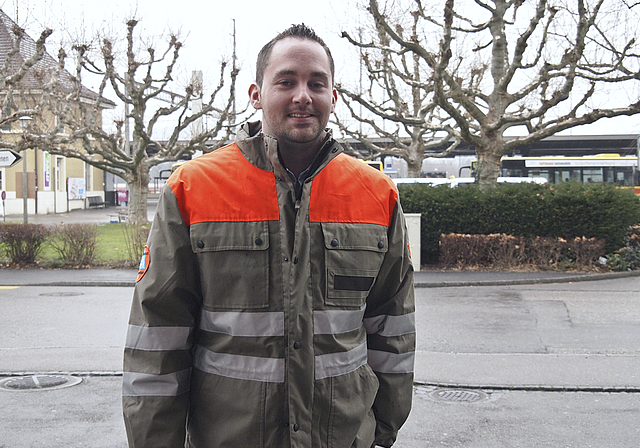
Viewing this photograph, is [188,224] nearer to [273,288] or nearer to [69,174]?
[273,288]

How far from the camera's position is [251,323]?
209cm

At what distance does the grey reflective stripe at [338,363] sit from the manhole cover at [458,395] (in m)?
3.52

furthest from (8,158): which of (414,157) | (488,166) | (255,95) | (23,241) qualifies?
(414,157)

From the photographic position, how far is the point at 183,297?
2.12 metres

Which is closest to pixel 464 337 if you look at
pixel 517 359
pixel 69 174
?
pixel 517 359

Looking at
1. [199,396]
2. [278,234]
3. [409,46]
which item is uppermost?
[409,46]

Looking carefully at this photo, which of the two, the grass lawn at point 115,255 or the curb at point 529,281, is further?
the grass lawn at point 115,255

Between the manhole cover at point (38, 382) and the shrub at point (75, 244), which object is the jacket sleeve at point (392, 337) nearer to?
the manhole cover at point (38, 382)

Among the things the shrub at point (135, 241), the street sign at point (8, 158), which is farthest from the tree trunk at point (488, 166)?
the street sign at point (8, 158)

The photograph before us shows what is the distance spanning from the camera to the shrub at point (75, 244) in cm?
1508

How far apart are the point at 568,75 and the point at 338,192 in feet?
48.4

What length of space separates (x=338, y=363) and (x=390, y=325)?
12.1 inches

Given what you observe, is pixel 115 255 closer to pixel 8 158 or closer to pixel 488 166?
pixel 8 158

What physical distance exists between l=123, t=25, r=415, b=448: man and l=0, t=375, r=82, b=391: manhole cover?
4.17 m
